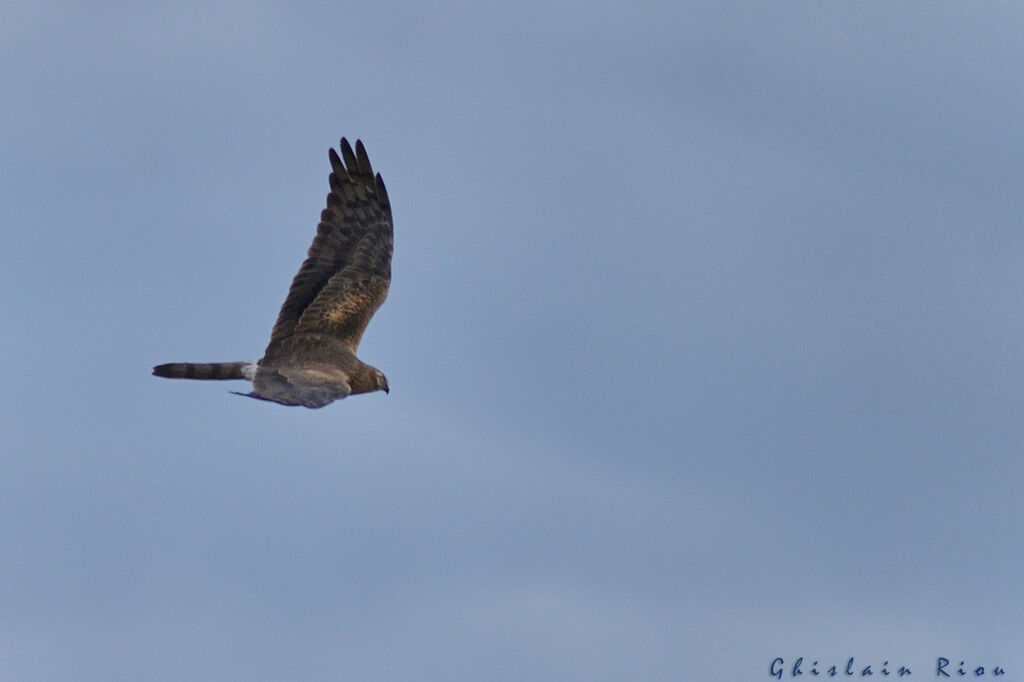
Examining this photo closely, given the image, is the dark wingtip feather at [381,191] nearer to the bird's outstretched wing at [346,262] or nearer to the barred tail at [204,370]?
the bird's outstretched wing at [346,262]

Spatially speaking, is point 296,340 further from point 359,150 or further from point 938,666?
point 938,666

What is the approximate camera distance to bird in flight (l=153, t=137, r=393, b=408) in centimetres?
2498

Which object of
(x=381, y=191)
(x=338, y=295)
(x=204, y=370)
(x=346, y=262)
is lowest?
(x=204, y=370)

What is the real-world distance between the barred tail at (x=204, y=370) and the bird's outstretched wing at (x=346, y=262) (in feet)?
4.40

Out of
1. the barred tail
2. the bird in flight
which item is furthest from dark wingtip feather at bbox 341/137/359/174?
the barred tail

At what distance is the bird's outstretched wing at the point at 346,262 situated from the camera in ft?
86.8

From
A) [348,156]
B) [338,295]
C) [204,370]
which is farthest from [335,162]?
[204,370]

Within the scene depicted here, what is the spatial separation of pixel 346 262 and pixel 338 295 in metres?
0.70

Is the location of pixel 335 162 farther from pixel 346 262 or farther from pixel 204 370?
pixel 204 370

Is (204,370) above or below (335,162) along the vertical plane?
below

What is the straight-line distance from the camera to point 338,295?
26781 mm

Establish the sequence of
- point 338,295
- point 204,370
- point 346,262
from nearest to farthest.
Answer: point 204,370 → point 338,295 → point 346,262

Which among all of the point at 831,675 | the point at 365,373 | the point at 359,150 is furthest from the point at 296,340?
the point at 831,675

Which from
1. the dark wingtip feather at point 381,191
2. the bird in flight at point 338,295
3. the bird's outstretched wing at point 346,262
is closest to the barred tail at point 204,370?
the bird in flight at point 338,295
